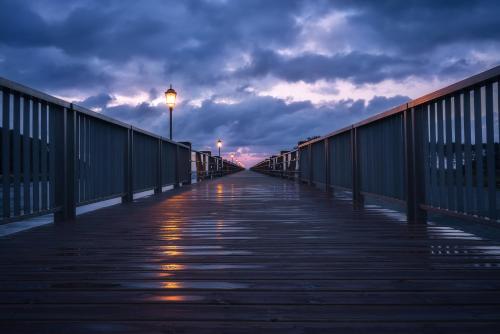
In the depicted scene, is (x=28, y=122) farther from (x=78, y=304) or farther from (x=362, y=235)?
(x=362, y=235)

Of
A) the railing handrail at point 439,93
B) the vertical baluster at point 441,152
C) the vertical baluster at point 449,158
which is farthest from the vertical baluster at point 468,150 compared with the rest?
the vertical baluster at point 441,152

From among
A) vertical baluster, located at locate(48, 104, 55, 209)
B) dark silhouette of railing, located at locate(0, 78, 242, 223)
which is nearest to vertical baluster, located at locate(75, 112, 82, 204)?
dark silhouette of railing, located at locate(0, 78, 242, 223)

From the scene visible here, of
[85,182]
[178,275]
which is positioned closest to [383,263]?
[178,275]

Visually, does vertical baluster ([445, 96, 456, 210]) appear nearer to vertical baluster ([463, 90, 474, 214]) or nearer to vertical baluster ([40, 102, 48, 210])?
vertical baluster ([463, 90, 474, 214])

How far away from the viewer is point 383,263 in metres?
2.40

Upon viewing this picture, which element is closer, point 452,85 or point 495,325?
point 495,325

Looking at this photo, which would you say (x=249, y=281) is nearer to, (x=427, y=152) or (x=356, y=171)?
(x=427, y=152)

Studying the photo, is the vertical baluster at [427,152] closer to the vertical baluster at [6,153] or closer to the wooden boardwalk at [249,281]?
the wooden boardwalk at [249,281]

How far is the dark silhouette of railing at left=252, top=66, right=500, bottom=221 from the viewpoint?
Answer: 2.77 metres

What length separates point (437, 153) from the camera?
358cm

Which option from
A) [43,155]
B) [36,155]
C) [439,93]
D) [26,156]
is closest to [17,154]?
[26,156]

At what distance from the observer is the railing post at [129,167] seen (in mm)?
6488

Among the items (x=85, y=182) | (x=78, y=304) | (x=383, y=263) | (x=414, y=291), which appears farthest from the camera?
(x=85, y=182)

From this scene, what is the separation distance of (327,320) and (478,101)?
6.90 ft
